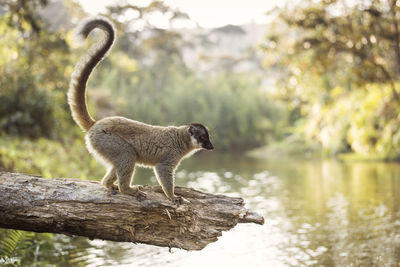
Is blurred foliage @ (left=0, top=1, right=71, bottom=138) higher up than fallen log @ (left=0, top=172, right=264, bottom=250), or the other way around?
blurred foliage @ (left=0, top=1, right=71, bottom=138)

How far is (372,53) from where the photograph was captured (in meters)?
17.2

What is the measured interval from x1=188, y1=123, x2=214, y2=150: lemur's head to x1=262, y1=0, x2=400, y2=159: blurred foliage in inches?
477

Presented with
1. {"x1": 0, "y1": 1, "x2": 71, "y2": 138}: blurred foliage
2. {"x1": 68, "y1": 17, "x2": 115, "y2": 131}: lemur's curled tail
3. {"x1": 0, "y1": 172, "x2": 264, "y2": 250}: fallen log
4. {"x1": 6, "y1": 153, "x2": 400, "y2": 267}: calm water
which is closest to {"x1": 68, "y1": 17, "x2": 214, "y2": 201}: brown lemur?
{"x1": 68, "y1": 17, "x2": 115, "y2": 131}: lemur's curled tail

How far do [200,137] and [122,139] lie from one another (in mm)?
820

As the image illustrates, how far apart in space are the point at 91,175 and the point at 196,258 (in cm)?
652

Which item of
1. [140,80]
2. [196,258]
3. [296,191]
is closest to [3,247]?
[196,258]

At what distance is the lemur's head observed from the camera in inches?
192

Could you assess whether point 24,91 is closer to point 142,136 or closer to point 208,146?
point 142,136

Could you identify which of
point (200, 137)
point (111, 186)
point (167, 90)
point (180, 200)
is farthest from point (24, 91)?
point (167, 90)

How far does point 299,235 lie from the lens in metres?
7.93

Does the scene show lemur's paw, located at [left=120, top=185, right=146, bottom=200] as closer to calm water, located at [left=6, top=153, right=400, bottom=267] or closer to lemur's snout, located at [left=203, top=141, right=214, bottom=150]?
lemur's snout, located at [left=203, top=141, right=214, bottom=150]

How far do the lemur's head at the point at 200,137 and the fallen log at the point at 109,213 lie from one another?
536 millimetres

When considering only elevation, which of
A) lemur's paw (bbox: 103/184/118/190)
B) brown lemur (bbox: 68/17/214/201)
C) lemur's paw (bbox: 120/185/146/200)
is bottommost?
Result: lemur's paw (bbox: 120/185/146/200)

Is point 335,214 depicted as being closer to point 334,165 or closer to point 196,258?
point 196,258
